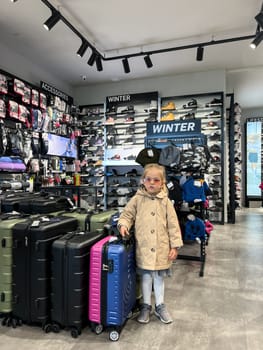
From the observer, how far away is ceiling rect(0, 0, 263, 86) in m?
4.32

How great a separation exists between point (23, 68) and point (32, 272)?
5.36m

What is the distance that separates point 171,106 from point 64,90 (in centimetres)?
303

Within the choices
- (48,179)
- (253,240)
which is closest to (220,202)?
(253,240)

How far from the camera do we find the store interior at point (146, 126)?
2.44 metres

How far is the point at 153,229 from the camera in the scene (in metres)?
2.26

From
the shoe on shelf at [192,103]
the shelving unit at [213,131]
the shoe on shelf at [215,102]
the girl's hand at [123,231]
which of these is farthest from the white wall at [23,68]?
the girl's hand at [123,231]

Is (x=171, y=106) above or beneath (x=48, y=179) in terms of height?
above

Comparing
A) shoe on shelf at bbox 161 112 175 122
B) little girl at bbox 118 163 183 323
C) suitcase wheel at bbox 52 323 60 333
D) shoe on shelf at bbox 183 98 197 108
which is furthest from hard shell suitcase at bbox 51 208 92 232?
shoe on shelf at bbox 183 98 197 108

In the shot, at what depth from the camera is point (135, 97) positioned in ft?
24.9

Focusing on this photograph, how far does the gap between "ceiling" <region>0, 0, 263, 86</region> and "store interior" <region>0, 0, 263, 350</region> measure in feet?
0.09

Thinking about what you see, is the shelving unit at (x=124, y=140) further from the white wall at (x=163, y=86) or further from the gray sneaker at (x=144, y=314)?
the gray sneaker at (x=144, y=314)

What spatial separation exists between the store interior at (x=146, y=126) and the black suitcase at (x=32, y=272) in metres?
0.15

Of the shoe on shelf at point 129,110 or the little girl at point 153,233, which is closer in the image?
the little girl at point 153,233

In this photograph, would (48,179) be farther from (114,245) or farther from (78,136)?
(114,245)
